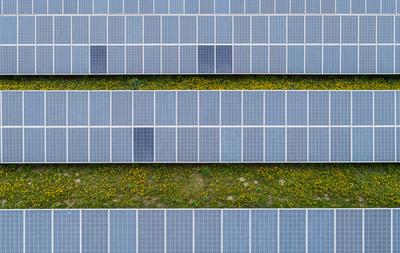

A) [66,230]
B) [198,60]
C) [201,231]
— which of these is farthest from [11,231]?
[198,60]

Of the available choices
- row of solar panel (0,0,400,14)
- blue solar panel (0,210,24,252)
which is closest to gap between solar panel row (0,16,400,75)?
row of solar panel (0,0,400,14)

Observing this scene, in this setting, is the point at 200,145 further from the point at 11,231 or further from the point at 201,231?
the point at 11,231

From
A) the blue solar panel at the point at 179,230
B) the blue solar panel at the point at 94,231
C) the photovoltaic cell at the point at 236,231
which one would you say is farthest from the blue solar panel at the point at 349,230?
the blue solar panel at the point at 94,231

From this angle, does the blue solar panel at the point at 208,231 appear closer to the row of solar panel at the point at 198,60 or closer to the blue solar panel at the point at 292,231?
the blue solar panel at the point at 292,231

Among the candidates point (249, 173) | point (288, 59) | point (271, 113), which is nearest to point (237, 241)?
point (249, 173)

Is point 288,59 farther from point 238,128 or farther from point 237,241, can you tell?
point 237,241
